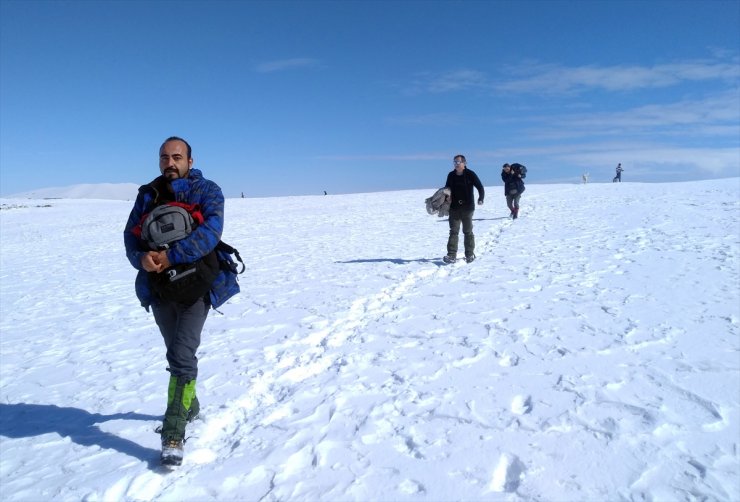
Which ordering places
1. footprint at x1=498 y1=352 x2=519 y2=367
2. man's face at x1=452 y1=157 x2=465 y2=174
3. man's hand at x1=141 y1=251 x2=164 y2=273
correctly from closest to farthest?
1. man's hand at x1=141 y1=251 x2=164 y2=273
2. footprint at x1=498 y1=352 x2=519 y2=367
3. man's face at x1=452 y1=157 x2=465 y2=174

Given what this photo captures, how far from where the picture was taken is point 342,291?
8.77 metres

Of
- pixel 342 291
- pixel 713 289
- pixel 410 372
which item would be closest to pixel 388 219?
pixel 342 291

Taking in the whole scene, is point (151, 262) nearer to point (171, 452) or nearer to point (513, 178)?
point (171, 452)

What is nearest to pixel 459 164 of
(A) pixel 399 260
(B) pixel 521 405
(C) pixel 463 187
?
(C) pixel 463 187

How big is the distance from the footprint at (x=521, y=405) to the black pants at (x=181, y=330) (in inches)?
106

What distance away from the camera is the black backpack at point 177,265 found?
321 cm

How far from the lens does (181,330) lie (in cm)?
347

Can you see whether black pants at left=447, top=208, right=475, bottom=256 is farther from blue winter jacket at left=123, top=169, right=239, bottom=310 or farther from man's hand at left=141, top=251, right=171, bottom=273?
man's hand at left=141, top=251, right=171, bottom=273

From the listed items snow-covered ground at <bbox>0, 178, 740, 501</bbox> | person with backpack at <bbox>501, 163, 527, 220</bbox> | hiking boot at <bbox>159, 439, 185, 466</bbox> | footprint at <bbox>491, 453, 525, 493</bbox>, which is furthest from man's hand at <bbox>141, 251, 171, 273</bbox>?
person with backpack at <bbox>501, 163, 527, 220</bbox>

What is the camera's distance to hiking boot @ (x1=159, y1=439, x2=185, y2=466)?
3.39 metres

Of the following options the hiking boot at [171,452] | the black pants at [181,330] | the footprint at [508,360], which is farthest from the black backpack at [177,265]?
the footprint at [508,360]

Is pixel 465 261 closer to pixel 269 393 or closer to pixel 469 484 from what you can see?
pixel 269 393

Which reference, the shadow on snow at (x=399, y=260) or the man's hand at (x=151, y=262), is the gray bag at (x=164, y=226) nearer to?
the man's hand at (x=151, y=262)

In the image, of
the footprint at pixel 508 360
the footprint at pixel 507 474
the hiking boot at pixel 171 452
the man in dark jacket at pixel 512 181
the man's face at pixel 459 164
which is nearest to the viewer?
the footprint at pixel 507 474
